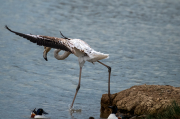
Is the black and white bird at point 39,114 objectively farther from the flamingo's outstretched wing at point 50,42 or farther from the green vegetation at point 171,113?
the green vegetation at point 171,113

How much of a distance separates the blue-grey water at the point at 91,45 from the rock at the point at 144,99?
57 cm

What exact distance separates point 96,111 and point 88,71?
375 centimetres

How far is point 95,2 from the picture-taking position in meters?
25.5

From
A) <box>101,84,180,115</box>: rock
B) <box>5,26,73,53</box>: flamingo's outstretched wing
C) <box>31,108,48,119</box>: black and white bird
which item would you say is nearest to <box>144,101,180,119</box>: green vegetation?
<box>101,84,180,115</box>: rock

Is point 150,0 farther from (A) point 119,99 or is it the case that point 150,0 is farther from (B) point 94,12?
(A) point 119,99

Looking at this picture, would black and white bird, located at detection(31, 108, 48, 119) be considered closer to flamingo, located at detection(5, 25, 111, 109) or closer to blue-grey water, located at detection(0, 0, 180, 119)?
blue-grey water, located at detection(0, 0, 180, 119)

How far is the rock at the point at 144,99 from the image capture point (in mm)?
8938

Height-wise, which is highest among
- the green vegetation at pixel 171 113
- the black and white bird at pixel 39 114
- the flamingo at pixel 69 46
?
the flamingo at pixel 69 46

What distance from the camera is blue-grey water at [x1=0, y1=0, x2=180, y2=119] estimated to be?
10625 millimetres

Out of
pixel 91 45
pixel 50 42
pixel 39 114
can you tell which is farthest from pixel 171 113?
pixel 91 45

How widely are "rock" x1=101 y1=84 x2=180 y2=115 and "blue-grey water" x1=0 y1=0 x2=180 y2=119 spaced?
572mm

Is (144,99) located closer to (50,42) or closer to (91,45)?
(50,42)

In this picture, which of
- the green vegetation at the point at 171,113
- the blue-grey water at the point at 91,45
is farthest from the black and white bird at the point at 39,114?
the green vegetation at the point at 171,113

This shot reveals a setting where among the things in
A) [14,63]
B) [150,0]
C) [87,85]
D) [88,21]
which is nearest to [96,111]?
[87,85]
